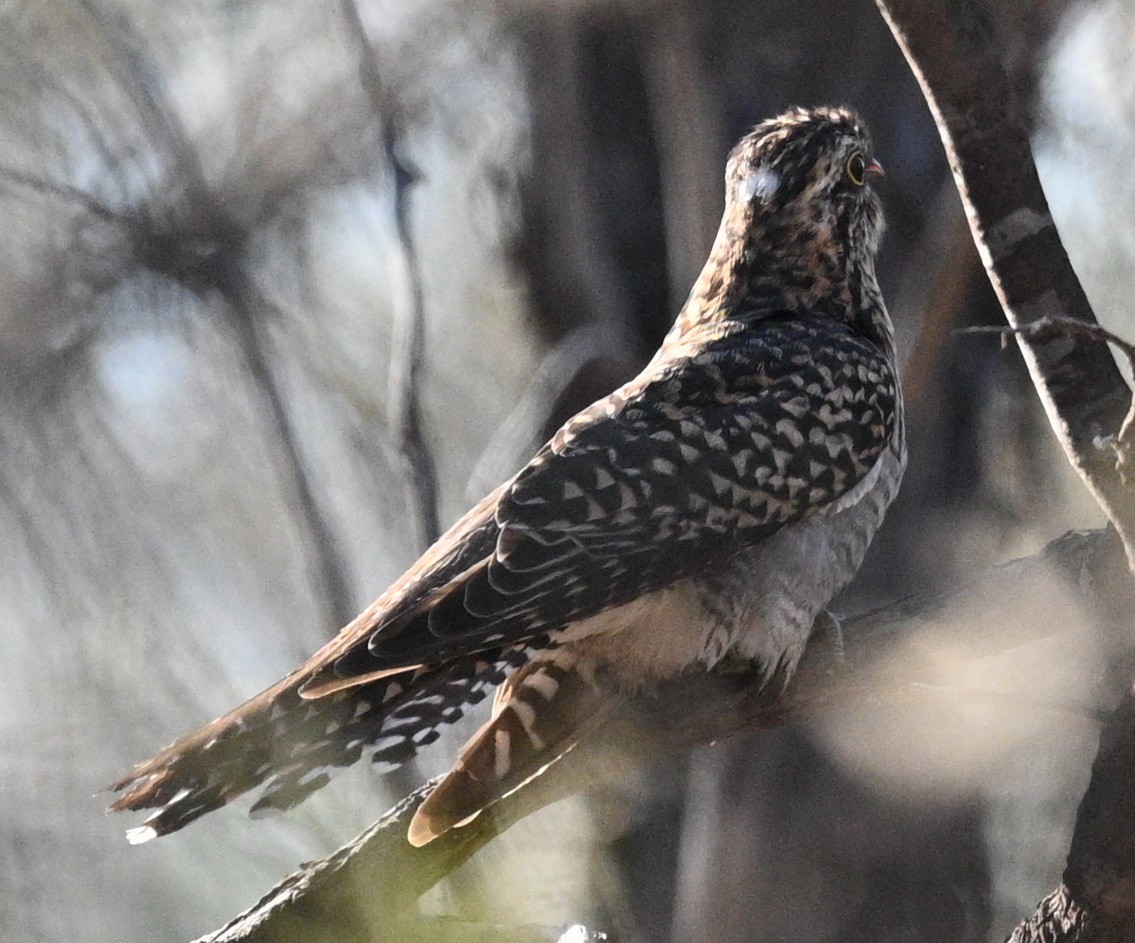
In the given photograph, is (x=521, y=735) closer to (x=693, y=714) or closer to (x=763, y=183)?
(x=693, y=714)

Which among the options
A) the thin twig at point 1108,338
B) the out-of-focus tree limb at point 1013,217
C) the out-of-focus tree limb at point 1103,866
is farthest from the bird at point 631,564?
the thin twig at point 1108,338

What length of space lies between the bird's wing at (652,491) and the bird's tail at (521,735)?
0.20 metres

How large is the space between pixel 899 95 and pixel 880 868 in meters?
2.12

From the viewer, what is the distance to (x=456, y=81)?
447 cm

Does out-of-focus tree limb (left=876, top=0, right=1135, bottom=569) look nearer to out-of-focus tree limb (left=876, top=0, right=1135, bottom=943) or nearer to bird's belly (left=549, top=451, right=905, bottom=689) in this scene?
out-of-focus tree limb (left=876, top=0, right=1135, bottom=943)

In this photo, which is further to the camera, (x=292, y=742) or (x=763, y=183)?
(x=763, y=183)

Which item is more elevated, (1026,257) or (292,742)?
(1026,257)

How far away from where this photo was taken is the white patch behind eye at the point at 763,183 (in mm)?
3635

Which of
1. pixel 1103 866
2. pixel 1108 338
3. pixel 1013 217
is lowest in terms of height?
pixel 1103 866

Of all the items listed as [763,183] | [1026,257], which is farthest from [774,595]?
[763,183]

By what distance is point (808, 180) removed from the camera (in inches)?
143

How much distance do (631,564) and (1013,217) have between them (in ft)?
2.92

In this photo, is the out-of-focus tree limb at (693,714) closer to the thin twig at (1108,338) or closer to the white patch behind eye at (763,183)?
the thin twig at (1108,338)

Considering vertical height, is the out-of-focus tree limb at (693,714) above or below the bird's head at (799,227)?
below
